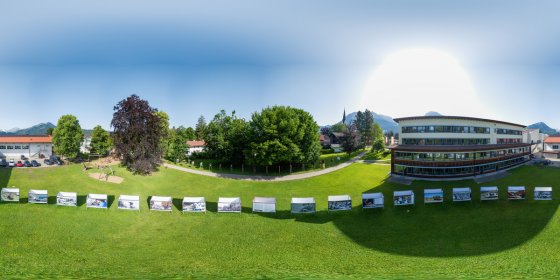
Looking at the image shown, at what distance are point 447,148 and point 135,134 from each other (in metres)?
50.0

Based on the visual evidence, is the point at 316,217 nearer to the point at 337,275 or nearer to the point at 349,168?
the point at 337,275

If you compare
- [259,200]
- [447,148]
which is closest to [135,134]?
[259,200]

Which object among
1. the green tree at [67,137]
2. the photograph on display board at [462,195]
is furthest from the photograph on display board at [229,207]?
the green tree at [67,137]

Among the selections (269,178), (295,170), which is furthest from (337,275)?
(295,170)

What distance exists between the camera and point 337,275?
21.5 m

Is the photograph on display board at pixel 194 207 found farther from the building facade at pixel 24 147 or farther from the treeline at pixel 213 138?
the building facade at pixel 24 147

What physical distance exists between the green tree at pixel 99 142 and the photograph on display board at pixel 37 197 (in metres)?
43.0

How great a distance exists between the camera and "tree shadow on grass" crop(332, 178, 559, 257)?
27.6m

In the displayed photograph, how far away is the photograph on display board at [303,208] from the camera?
122 feet

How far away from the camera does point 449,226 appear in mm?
32969

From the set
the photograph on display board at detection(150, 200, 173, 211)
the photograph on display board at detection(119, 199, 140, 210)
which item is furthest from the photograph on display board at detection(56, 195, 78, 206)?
the photograph on display board at detection(150, 200, 173, 211)

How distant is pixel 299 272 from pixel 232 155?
46.3 m

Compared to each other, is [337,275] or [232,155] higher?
[232,155]

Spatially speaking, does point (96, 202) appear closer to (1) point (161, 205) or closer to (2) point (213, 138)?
(1) point (161, 205)
